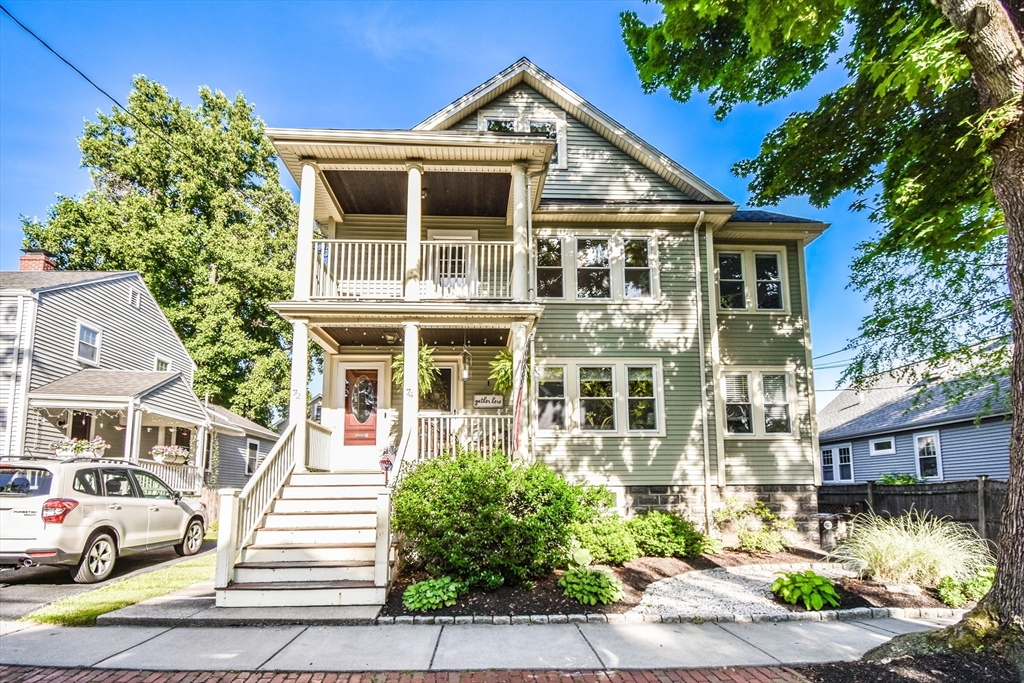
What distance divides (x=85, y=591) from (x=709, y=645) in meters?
7.87

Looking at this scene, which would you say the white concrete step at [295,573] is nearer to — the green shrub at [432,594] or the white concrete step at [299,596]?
the white concrete step at [299,596]

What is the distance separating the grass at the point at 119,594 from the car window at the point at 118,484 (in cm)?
127

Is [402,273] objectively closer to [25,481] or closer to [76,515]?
[76,515]

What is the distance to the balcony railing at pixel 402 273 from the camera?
32.1 feet

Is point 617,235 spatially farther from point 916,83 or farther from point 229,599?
point 229,599

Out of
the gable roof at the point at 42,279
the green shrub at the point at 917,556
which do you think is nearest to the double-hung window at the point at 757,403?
the green shrub at the point at 917,556

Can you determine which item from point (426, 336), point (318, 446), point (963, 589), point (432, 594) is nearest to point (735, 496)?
point (963, 589)

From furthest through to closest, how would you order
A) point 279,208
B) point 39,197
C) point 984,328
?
point 279,208 < point 39,197 < point 984,328

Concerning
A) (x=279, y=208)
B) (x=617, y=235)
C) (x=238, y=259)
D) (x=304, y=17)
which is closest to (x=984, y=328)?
(x=617, y=235)

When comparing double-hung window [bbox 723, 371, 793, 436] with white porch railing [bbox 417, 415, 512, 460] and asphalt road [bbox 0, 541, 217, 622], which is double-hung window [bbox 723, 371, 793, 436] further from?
asphalt road [bbox 0, 541, 217, 622]

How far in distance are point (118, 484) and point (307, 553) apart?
13.0ft

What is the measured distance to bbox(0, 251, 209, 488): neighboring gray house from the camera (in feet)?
47.9

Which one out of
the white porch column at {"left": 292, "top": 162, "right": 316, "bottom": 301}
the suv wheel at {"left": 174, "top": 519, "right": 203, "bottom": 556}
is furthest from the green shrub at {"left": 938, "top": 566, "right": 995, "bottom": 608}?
the suv wheel at {"left": 174, "top": 519, "right": 203, "bottom": 556}

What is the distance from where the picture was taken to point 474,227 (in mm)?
12109
